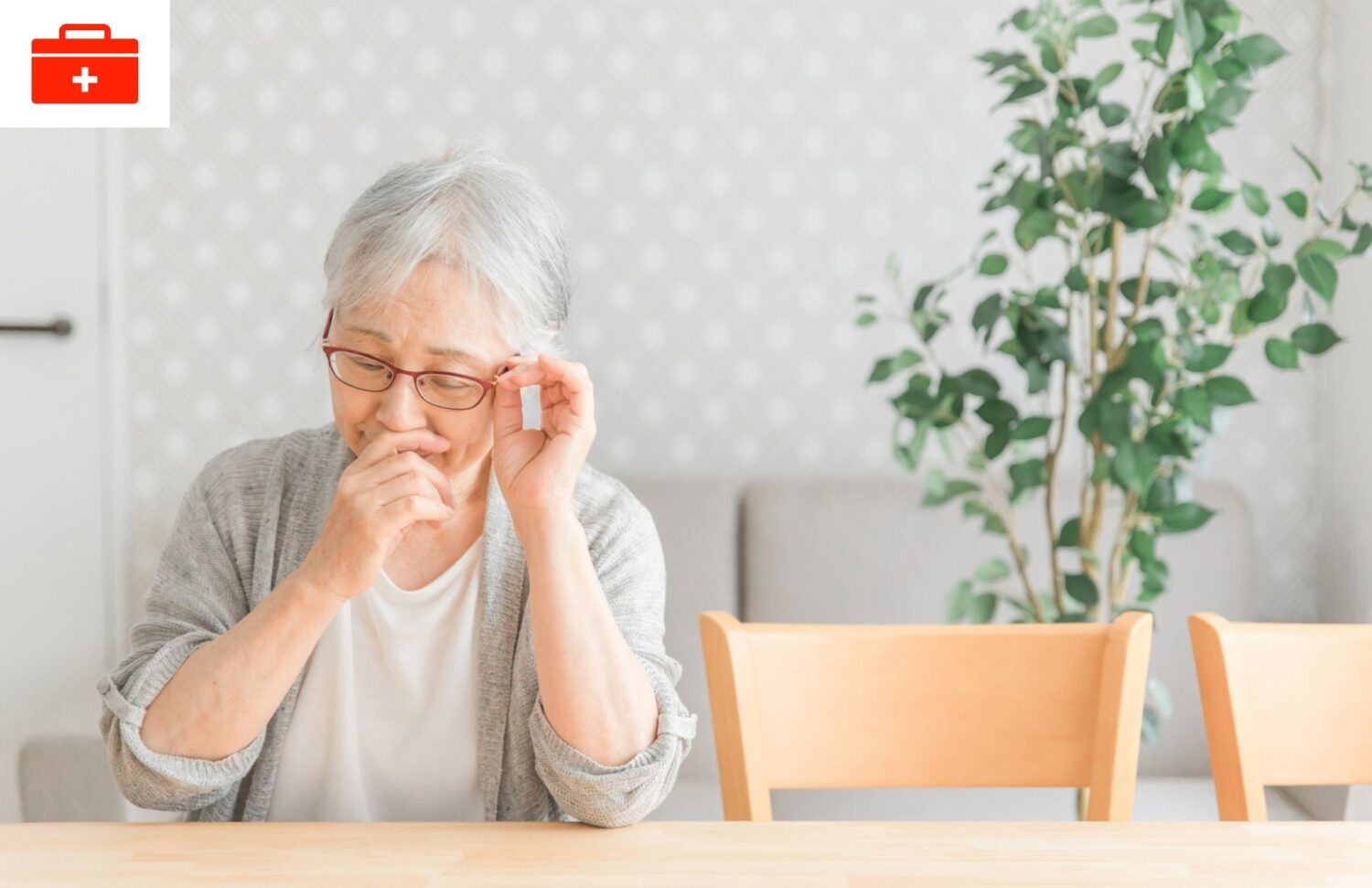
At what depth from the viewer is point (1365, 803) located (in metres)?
1.71

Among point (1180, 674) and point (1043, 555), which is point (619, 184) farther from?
point (1180, 674)

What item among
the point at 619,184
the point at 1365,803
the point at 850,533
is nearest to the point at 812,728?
the point at 1365,803

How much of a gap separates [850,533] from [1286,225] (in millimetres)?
1057

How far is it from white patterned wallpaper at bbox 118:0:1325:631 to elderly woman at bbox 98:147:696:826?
1.22 meters

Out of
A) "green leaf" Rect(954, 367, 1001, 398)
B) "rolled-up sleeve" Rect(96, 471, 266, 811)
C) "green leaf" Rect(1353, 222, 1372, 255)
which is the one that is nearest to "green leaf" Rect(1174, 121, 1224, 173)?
"green leaf" Rect(1353, 222, 1372, 255)

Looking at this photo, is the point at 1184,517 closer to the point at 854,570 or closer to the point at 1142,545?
the point at 1142,545

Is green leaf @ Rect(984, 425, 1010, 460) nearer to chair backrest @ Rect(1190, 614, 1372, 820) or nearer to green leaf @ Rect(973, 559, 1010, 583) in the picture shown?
green leaf @ Rect(973, 559, 1010, 583)

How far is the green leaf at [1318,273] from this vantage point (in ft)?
5.77

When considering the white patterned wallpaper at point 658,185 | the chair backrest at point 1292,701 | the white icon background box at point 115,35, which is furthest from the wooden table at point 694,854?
the white icon background box at point 115,35

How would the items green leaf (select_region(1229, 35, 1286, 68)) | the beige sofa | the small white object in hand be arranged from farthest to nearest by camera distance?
the beige sofa
green leaf (select_region(1229, 35, 1286, 68))
the small white object in hand

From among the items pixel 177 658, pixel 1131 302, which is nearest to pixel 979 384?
pixel 1131 302

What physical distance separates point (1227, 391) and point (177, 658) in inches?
56.6

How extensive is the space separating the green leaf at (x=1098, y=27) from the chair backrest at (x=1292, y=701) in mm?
951

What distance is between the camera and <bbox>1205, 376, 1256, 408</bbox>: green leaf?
5.91 feet
